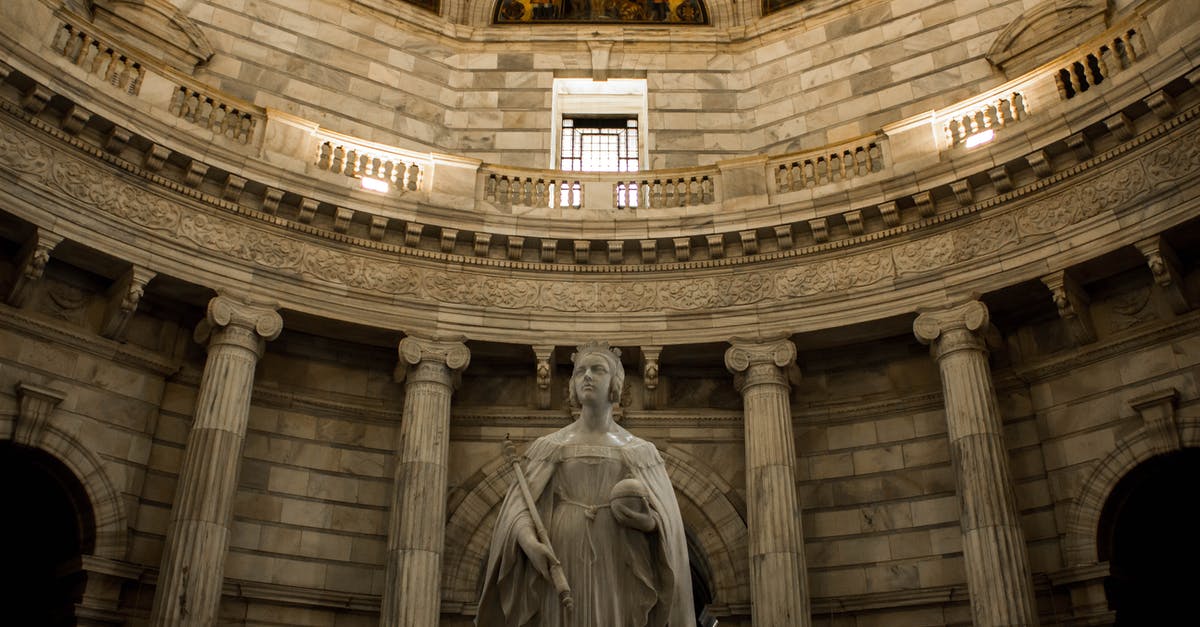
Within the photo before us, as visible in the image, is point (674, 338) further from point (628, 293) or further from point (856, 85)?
point (856, 85)

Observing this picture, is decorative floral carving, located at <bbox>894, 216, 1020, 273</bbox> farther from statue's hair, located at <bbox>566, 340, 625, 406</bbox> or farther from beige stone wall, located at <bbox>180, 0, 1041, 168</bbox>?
statue's hair, located at <bbox>566, 340, 625, 406</bbox>

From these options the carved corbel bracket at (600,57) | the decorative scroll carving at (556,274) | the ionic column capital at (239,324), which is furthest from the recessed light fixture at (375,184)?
the carved corbel bracket at (600,57)

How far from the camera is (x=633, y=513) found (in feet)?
21.9

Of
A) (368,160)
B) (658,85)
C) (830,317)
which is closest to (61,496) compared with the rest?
(368,160)

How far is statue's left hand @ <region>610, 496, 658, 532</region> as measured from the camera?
667 centimetres

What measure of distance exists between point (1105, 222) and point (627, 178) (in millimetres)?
7485

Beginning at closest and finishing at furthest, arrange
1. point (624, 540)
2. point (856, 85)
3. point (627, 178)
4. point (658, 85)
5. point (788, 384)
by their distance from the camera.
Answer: point (624, 540), point (788, 384), point (627, 178), point (856, 85), point (658, 85)

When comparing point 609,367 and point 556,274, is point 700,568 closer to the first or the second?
point 556,274

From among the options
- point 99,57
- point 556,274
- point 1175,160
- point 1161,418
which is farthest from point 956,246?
point 99,57

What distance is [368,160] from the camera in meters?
17.0

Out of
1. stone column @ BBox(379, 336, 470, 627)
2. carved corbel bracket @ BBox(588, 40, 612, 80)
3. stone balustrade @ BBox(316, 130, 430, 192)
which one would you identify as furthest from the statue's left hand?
carved corbel bracket @ BBox(588, 40, 612, 80)

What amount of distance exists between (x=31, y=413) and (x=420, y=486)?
211 inches

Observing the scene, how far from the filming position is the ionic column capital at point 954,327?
1462 centimetres

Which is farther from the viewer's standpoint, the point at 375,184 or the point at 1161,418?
the point at 375,184
